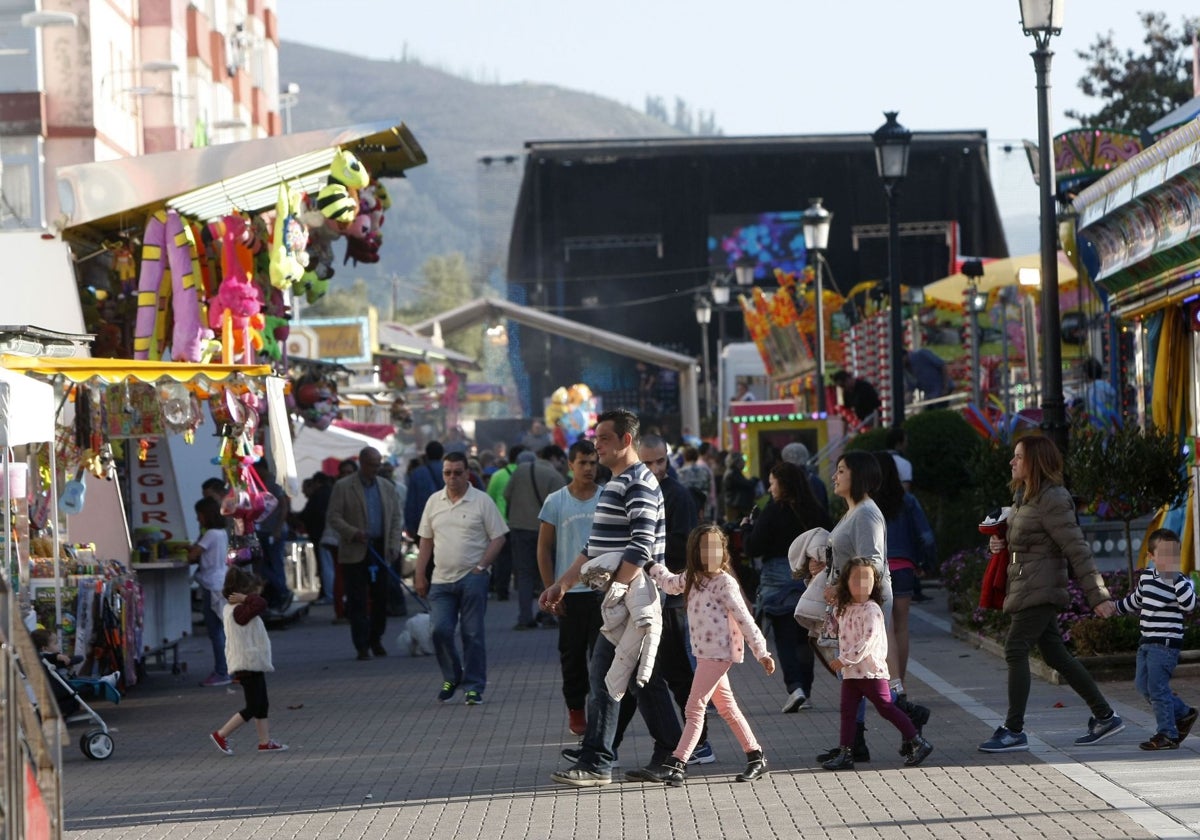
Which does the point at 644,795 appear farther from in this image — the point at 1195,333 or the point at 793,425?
the point at 793,425

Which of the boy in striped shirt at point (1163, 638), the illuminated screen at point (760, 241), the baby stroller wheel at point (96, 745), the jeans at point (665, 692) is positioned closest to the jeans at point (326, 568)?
the baby stroller wheel at point (96, 745)

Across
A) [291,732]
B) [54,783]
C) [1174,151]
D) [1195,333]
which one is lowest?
[291,732]

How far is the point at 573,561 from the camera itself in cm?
1112

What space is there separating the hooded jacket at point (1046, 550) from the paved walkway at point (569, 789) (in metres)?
0.80

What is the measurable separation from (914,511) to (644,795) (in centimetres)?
368

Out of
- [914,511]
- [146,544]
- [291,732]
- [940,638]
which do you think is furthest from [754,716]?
[146,544]

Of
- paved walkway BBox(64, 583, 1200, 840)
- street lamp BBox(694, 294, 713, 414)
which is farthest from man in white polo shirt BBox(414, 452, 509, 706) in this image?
street lamp BBox(694, 294, 713, 414)

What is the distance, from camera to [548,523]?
11.3 m

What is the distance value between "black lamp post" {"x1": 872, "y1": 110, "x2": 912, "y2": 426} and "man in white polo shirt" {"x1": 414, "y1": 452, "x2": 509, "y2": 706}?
815cm

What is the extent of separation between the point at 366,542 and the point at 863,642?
340 inches

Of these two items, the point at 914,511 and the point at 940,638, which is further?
the point at 940,638

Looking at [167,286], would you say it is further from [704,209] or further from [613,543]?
[704,209]

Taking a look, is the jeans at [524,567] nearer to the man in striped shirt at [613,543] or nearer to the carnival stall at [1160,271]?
the carnival stall at [1160,271]

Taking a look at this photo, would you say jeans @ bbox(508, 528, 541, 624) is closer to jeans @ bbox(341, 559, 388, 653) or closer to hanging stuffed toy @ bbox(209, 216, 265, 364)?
jeans @ bbox(341, 559, 388, 653)
